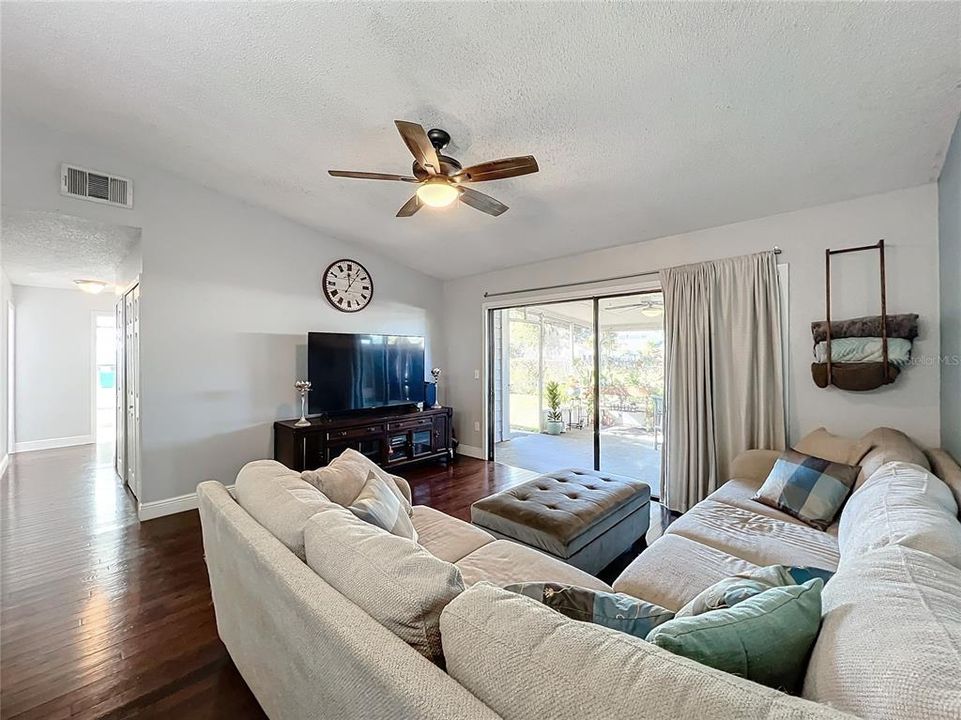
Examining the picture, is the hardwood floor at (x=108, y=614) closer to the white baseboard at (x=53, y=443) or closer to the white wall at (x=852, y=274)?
the white wall at (x=852, y=274)

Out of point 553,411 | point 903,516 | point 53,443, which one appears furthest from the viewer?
point 53,443

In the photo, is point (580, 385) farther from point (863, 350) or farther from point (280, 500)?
point (280, 500)

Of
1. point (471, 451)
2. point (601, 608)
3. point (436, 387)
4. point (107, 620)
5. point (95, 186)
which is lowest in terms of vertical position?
point (107, 620)

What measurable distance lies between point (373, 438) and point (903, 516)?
3.92 m

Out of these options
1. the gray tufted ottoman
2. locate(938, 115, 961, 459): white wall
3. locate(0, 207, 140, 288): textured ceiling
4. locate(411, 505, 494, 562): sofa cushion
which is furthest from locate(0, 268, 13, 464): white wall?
locate(938, 115, 961, 459): white wall

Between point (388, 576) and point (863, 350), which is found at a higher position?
point (863, 350)

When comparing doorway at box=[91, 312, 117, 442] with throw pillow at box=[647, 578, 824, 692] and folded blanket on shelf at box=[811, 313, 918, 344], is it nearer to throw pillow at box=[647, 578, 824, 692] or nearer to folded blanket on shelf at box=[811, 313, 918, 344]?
throw pillow at box=[647, 578, 824, 692]

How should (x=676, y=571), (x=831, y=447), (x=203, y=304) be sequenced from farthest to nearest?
(x=203, y=304), (x=831, y=447), (x=676, y=571)

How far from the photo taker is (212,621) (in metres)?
2.11

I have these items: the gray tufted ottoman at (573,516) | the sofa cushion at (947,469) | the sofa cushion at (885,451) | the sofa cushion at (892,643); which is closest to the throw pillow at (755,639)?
the sofa cushion at (892,643)

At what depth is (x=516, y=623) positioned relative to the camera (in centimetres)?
78

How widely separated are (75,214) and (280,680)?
378cm

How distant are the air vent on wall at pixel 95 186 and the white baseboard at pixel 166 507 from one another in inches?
97.9

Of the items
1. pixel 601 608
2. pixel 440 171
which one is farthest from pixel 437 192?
pixel 601 608
